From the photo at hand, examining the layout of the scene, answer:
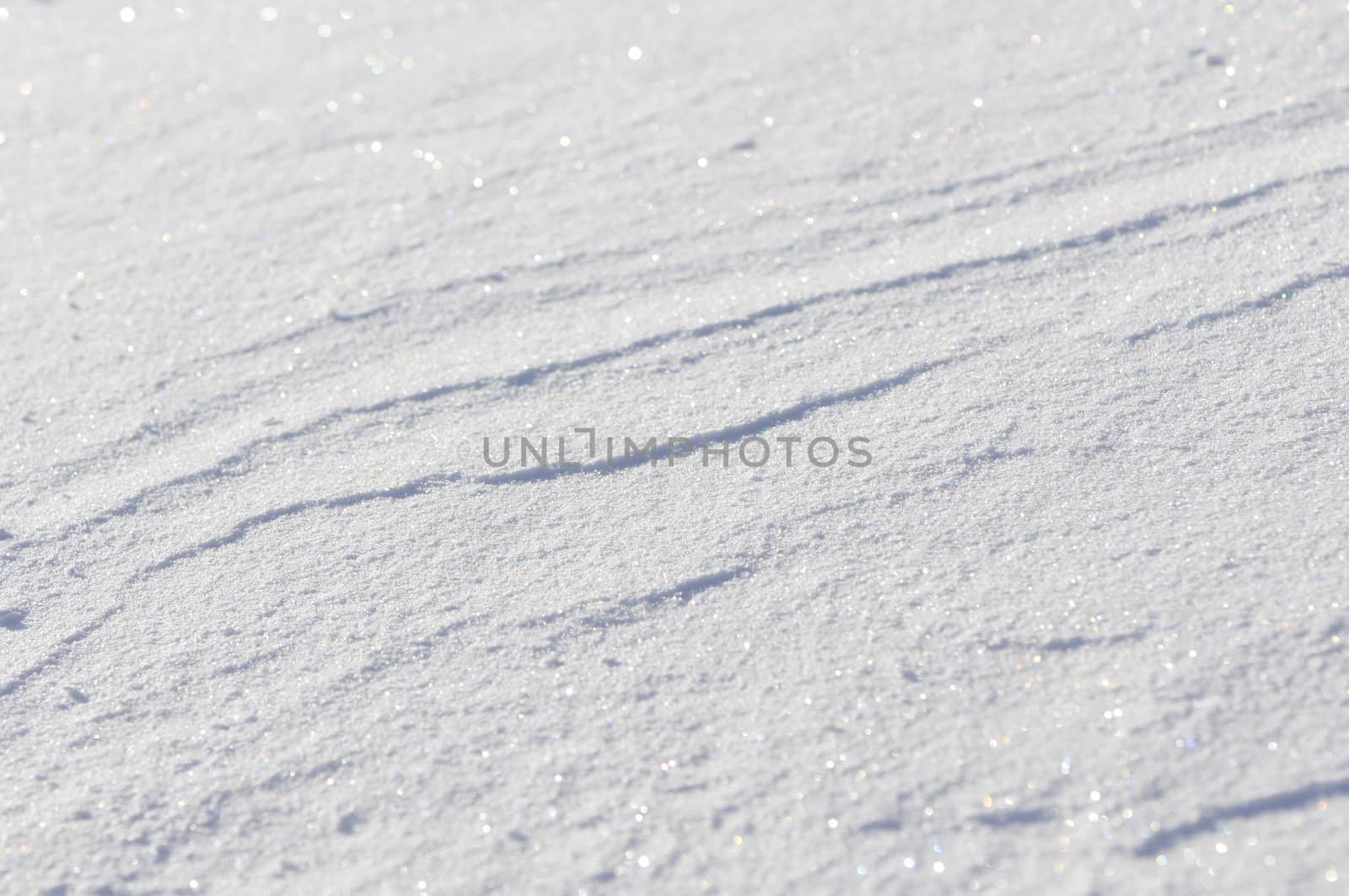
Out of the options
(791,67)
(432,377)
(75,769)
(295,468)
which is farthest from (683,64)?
(75,769)

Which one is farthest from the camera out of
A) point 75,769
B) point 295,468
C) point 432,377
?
point 432,377

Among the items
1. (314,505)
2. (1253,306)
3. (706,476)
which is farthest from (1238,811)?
(314,505)

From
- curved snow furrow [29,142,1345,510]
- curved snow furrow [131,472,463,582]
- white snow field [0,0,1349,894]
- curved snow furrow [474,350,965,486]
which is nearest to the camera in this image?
white snow field [0,0,1349,894]

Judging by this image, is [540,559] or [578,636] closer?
[578,636]

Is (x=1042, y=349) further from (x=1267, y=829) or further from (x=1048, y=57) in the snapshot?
(x=1048, y=57)

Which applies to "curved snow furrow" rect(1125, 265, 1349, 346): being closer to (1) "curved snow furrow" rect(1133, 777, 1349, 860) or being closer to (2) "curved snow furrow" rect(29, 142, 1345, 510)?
(2) "curved snow furrow" rect(29, 142, 1345, 510)

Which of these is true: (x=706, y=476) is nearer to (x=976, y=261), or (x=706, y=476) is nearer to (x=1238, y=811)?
(x=976, y=261)

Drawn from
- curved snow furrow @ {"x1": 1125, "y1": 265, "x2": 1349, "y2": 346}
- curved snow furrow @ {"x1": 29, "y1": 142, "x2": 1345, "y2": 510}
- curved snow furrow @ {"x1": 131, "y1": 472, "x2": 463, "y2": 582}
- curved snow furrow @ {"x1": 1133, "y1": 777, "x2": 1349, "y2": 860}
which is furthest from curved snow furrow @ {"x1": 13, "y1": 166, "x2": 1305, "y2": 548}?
curved snow furrow @ {"x1": 1133, "y1": 777, "x2": 1349, "y2": 860}

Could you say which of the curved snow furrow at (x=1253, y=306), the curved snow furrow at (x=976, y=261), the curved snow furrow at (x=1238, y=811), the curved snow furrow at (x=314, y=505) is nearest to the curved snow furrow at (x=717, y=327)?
the curved snow furrow at (x=976, y=261)
